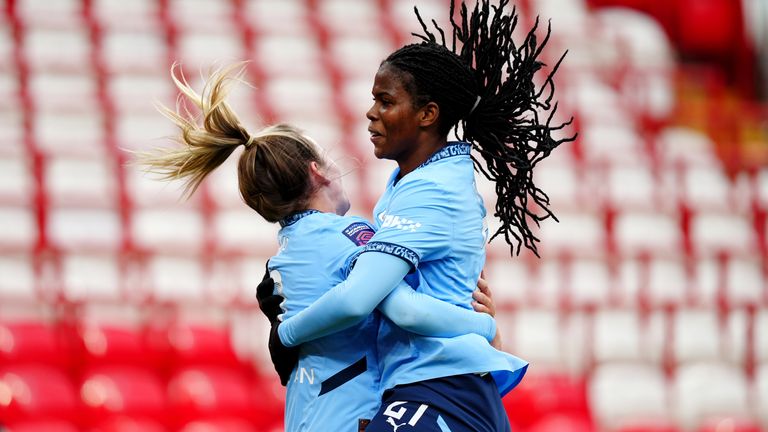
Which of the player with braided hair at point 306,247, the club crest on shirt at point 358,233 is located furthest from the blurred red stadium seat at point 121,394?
the club crest on shirt at point 358,233

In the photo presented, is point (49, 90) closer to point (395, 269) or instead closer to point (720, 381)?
point (720, 381)

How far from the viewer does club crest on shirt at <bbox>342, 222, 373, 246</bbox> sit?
2951mm

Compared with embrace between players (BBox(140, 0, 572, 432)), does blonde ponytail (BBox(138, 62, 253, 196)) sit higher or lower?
higher

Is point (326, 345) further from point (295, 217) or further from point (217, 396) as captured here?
point (217, 396)

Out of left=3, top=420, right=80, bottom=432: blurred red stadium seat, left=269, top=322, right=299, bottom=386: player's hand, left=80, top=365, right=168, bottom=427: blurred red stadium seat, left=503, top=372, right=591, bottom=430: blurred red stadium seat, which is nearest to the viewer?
left=269, top=322, right=299, bottom=386: player's hand

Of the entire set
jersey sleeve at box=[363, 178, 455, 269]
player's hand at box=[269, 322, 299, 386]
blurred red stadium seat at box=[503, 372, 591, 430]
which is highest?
jersey sleeve at box=[363, 178, 455, 269]

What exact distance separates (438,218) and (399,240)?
0.11m

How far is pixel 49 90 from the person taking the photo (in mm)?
8406

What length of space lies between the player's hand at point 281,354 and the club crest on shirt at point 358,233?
0.88ft

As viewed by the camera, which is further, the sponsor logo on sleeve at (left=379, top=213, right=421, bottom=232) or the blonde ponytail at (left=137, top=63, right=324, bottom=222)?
the blonde ponytail at (left=137, top=63, right=324, bottom=222)

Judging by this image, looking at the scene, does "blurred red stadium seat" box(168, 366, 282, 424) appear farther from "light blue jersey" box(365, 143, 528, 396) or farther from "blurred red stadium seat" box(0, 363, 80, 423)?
"light blue jersey" box(365, 143, 528, 396)

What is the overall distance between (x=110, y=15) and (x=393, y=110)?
276 inches

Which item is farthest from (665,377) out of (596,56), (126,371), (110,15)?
(110,15)

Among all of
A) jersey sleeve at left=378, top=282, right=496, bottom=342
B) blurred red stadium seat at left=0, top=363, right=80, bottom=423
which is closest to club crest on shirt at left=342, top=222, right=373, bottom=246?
jersey sleeve at left=378, top=282, right=496, bottom=342
